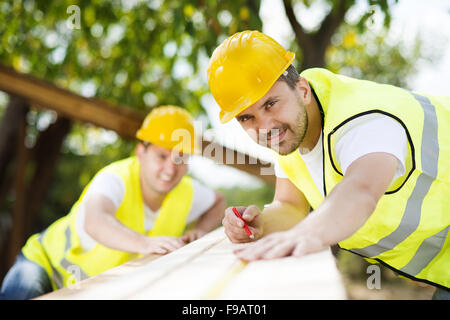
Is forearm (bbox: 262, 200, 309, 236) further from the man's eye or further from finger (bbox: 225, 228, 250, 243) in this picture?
the man's eye

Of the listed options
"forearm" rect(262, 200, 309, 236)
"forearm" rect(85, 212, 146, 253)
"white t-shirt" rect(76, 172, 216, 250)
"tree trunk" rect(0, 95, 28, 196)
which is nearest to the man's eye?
"forearm" rect(262, 200, 309, 236)

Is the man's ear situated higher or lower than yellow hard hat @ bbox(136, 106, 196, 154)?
lower

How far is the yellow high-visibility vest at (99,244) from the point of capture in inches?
99.9

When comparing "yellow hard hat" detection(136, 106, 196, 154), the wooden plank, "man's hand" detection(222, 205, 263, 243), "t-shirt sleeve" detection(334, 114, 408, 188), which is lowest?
the wooden plank

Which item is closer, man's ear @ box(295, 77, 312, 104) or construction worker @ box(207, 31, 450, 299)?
construction worker @ box(207, 31, 450, 299)

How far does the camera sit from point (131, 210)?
106 inches

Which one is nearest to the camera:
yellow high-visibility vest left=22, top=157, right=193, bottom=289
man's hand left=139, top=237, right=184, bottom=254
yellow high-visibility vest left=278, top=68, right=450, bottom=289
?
yellow high-visibility vest left=278, top=68, right=450, bottom=289

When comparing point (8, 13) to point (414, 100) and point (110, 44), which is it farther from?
point (414, 100)

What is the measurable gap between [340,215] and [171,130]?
1938mm

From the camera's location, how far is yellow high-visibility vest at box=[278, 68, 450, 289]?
54.4 inches

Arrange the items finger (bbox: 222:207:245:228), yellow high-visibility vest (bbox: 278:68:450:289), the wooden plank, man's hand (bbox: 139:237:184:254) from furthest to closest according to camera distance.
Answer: man's hand (bbox: 139:237:184:254) → finger (bbox: 222:207:245:228) → yellow high-visibility vest (bbox: 278:68:450:289) → the wooden plank

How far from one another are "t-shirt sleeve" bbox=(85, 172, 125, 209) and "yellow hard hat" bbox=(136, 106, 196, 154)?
1.23ft

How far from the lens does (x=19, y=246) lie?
4.04 meters

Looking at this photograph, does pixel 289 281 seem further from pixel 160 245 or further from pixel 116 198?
pixel 116 198
